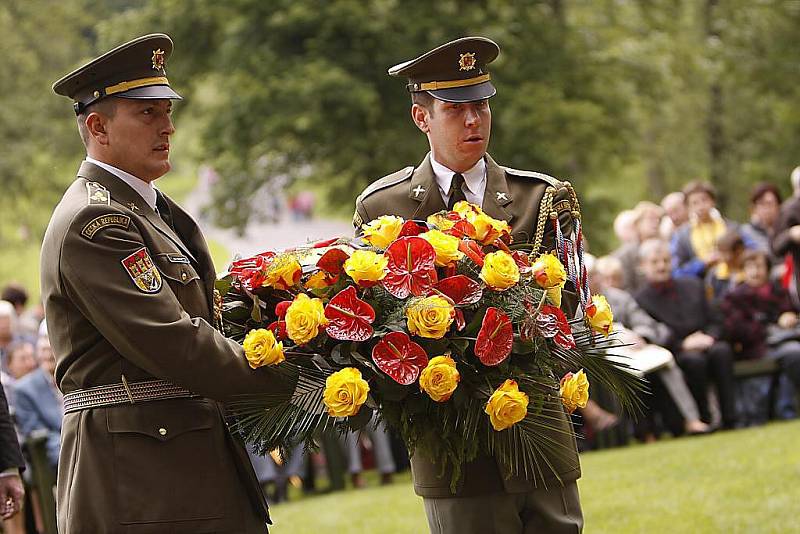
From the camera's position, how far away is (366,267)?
421cm

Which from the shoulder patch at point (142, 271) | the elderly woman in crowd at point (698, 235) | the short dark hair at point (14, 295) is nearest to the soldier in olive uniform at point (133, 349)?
the shoulder patch at point (142, 271)

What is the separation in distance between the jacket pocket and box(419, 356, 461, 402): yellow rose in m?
0.80

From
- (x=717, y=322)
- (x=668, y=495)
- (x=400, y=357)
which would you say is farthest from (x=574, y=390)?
(x=717, y=322)

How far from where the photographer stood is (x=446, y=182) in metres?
4.89

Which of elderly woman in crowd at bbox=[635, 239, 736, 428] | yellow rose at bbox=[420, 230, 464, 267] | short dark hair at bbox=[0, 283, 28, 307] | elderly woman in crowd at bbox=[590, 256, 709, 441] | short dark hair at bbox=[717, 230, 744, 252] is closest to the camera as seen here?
yellow rose at bbox=[420, 230, 464, 267]

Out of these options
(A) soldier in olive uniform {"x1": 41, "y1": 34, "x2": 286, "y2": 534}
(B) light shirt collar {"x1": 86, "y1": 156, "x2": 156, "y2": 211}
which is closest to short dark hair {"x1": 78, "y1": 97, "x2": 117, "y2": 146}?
(A) soldier in olive uniform {"x1": 41, "y1": 34, "x2": 286, "y2": 534}

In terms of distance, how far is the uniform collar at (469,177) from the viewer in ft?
16.0

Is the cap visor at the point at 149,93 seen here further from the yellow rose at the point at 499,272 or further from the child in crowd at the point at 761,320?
the child in crowd at the point at 761,320

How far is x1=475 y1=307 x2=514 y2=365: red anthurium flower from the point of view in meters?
4.13

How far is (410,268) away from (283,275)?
17.7 inches

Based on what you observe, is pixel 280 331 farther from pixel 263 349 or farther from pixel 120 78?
pixel 120 78

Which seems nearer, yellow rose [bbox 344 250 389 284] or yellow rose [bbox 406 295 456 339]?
yellow rose [bbox 406 295 456 339]

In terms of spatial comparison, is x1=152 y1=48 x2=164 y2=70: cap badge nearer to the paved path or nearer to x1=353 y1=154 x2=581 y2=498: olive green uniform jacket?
x1=353 y1=154 x2=581 y2=498: olive green uniform jacket

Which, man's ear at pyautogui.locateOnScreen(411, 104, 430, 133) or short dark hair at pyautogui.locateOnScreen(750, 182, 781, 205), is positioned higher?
short dark hair at pyautogui.locateOnScreen(750, 182, 781, 205)
